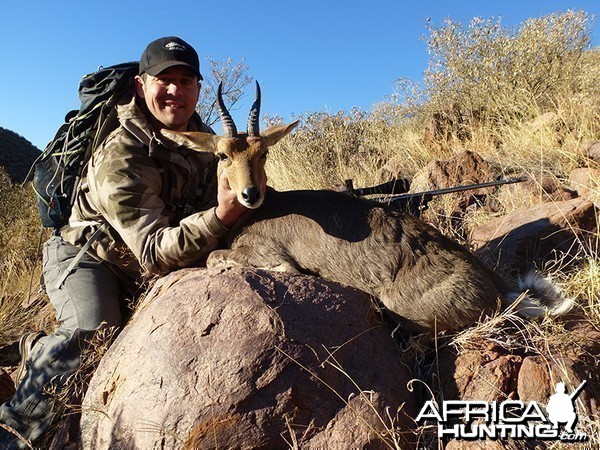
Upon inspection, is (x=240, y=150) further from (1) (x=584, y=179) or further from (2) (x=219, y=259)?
(1) (x=584, y=179)

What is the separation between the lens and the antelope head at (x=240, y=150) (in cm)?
383

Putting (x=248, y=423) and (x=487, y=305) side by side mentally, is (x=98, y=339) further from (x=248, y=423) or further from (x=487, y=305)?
(x=487, y=305)

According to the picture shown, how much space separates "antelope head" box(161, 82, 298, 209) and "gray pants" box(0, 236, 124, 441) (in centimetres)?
143

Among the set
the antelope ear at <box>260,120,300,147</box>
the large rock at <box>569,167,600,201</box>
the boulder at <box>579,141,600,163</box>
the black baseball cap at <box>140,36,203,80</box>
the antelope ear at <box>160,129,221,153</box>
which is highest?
the black baseball cap at <box>140,36,203,80</box>

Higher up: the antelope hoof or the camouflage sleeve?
the camouflage sleeve

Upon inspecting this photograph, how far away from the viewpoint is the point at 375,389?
9.95 ft

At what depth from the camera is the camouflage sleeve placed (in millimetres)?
3916

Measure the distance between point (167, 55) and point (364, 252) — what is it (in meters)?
2.40

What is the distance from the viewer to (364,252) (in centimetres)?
389

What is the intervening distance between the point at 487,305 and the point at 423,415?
1068mm

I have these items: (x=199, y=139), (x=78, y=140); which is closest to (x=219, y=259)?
(x=199, y=139)

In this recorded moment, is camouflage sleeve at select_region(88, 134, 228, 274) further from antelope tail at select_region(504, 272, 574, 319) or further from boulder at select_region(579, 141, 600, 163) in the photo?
boulder at select_region(579, 141, 600, 163)

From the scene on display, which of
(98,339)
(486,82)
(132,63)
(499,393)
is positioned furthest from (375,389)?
(486,82)

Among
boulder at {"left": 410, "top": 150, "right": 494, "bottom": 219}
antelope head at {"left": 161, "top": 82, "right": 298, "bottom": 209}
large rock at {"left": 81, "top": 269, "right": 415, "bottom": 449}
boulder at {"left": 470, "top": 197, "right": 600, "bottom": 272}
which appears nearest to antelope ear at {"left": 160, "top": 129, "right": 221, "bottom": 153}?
antelope head at {"left": 161, "top": 82, "right": 298, "bottom": 209}
